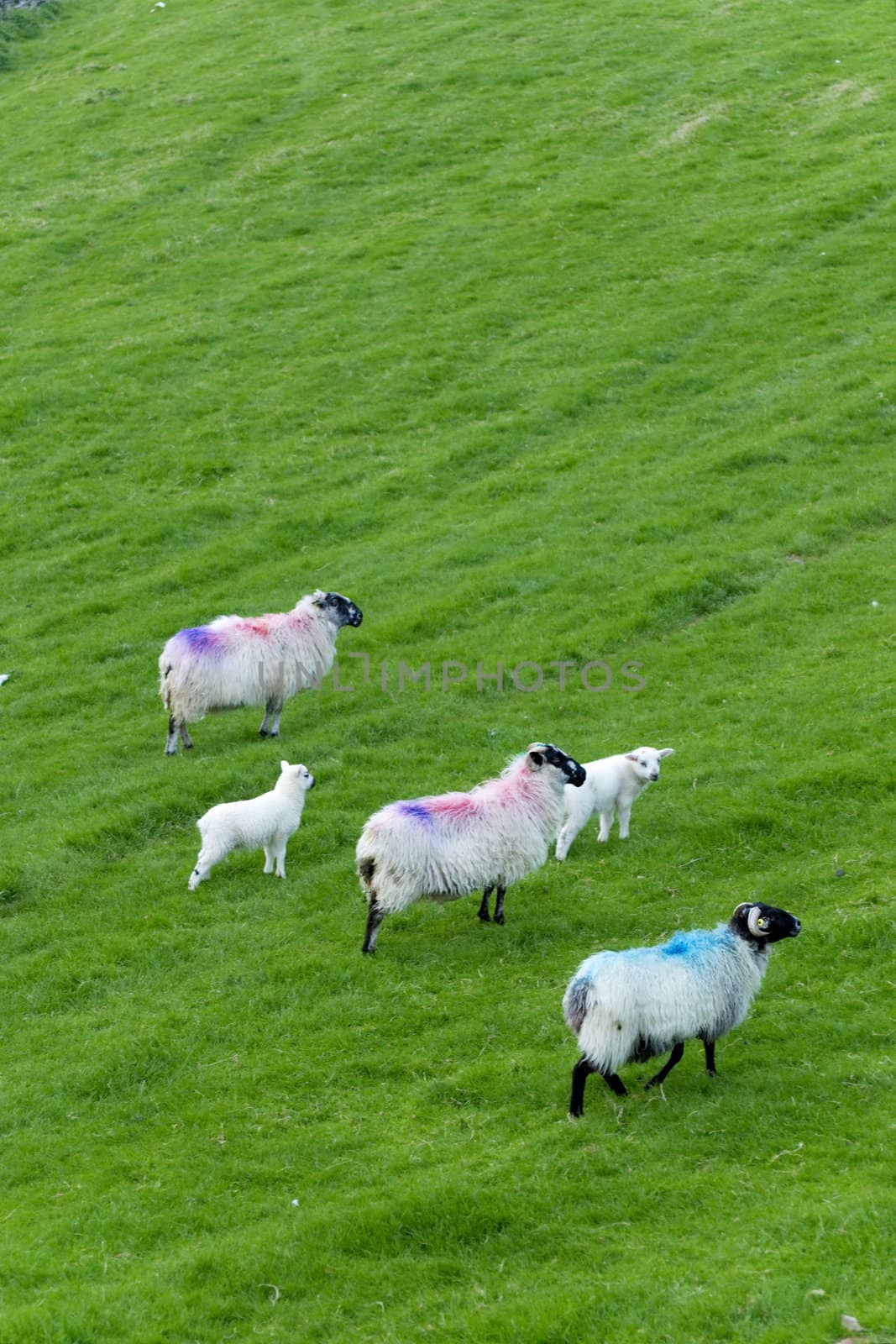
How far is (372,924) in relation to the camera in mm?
14141

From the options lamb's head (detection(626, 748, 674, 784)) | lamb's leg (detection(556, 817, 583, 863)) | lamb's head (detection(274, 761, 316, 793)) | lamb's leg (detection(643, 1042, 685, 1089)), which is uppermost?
lamb's head (detection(274, 761, 316, 793))

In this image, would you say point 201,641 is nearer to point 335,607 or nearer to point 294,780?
point 335,607

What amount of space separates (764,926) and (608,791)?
4488mm

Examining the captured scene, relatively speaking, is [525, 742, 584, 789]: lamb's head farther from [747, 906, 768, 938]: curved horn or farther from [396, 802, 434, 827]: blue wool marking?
[747, 906, 768, 938]: curved horn

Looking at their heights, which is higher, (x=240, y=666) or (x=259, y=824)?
(x=259, y=824)

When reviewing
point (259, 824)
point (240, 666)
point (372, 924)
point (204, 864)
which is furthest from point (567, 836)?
point (240, 666)

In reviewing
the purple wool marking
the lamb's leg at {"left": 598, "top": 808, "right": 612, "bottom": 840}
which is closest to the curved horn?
the lamb's leg at {"left": 598, "top": 808, "right": 612, "bottom": 840}

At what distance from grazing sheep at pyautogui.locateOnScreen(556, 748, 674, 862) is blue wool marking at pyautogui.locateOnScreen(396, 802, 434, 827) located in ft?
6.25

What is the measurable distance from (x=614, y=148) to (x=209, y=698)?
28020 mm

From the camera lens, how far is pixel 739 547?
2375 cm

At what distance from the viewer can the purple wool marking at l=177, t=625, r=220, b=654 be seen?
1981 cm

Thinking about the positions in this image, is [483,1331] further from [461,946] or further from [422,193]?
[422,193]

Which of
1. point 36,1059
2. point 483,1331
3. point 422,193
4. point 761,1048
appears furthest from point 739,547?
point 422,193

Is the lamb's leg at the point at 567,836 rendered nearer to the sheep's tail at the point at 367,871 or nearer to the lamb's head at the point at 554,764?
the lamb's head at the point at 554,764
